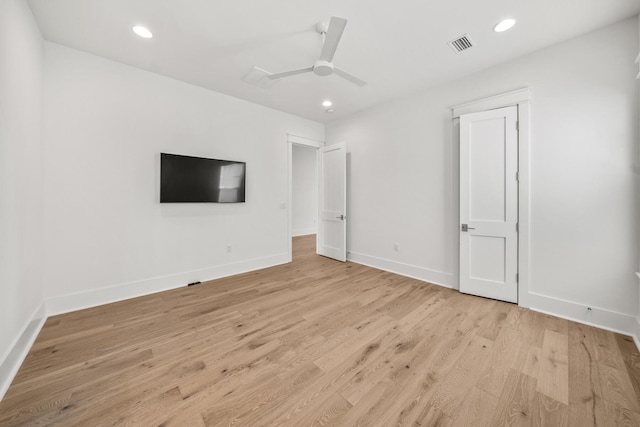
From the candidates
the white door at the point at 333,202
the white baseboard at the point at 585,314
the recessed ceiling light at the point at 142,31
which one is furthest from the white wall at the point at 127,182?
the white baseboard at the point at 585,314

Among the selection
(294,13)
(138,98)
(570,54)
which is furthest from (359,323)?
(138,98)

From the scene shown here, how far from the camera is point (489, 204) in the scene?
118 inches

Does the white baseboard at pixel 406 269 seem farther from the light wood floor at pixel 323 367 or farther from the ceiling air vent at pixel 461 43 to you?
the ceiling air vent at pixel 461 43

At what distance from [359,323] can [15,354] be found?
9.00ft

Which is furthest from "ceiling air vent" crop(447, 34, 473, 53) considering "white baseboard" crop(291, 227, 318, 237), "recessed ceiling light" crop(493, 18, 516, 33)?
"white baseboard" crop(291, 227, 318, 237)

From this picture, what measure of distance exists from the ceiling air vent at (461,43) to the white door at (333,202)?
92.1 inches

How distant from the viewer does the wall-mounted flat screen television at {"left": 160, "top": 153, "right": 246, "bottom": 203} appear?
3.29 meters

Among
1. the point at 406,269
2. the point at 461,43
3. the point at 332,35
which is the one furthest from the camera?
the point at 406,269

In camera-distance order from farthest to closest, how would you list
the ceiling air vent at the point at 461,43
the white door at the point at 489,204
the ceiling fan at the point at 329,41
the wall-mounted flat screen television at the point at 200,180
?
the wall-mounted flat screen television at the point at 200,180 < the white door at the point at 489,204 < the ceiling air vent at the point at 461,43 < the ceiling fan at the point at 329,41

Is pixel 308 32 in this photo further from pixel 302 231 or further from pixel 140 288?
pixel 302 231

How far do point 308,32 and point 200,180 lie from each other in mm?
2422

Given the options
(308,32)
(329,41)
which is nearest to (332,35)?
(329,41)

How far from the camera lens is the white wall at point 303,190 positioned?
815 centimetres

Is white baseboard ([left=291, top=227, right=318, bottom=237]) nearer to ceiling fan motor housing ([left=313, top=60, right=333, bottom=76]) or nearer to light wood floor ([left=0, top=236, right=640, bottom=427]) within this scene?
light wood floor ([left=0, top=236, right=640, bottom=427])
